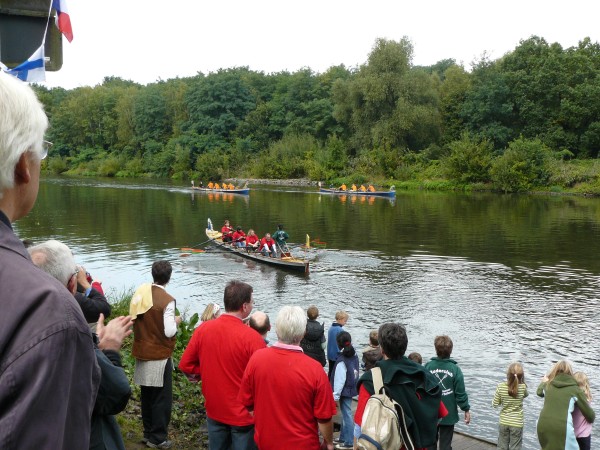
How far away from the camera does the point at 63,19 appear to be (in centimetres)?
620

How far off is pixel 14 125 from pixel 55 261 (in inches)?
80.3

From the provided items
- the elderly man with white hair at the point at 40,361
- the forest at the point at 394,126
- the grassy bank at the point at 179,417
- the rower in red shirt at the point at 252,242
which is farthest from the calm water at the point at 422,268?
the forest at the point at 394,126

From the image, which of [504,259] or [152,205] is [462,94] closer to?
[152,205]

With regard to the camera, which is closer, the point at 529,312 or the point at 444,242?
the point at 529,312

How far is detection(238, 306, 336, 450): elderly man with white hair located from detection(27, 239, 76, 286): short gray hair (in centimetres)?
162

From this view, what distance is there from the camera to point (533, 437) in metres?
9.15

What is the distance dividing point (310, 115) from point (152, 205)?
143ft

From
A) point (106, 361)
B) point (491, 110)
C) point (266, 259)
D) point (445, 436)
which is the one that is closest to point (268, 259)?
point (266, 259)

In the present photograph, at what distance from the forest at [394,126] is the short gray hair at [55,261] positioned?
5287cm

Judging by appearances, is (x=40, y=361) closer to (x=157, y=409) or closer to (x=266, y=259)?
(x=157, y=409)

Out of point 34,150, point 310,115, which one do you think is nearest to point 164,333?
point 34,150

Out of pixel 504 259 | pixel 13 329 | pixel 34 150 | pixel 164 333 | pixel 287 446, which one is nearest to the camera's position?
pixel 13 329

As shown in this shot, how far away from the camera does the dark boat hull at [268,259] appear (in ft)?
71.3

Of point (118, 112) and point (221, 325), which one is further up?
point (118, 112)
